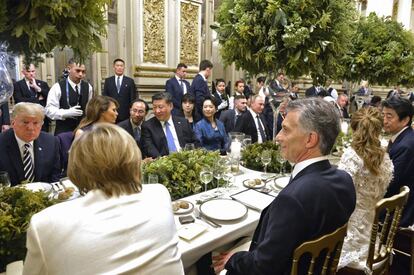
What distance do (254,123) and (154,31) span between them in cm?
261

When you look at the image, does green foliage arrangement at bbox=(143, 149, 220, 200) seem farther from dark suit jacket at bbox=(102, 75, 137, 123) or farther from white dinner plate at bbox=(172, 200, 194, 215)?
A: dark suit jacket at bbox=(102, 75, 137, 123)

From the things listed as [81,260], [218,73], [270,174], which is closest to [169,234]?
[81,260]

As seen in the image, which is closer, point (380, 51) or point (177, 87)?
point (380, 51)

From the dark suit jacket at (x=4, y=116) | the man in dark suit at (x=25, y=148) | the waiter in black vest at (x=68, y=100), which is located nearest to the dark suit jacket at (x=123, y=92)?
the waiter in black vest at (x=68, y=100)

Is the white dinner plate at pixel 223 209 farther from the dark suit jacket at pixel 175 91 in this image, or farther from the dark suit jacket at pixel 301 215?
the dark suit jacket at pixel 175 91

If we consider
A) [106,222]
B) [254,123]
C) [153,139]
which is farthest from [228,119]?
[106,222]

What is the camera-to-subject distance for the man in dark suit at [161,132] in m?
3.29

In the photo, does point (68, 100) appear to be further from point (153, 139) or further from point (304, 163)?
point (304, 163)

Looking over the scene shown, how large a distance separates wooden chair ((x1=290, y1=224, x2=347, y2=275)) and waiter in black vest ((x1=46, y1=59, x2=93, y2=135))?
11.5ft

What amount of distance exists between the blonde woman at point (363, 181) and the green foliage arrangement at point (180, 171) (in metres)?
0.88

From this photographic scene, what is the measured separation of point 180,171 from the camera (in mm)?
2064

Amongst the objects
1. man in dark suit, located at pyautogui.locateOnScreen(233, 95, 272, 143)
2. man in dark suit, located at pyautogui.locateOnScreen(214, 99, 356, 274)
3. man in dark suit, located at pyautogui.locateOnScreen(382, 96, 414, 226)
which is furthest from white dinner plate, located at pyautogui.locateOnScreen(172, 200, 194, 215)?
man in dark suit, located at pyautogui.locateOnScreen(233, 95, 272, 143)

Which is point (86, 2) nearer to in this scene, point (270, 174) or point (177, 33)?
point (270, 174)

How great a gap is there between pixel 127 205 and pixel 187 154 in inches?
48.9
